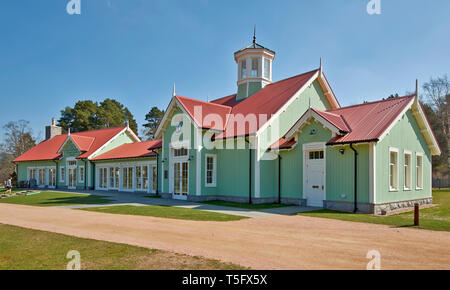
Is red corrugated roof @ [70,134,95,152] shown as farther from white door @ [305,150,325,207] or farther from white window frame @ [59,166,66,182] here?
white door @ [305,150,325,207]

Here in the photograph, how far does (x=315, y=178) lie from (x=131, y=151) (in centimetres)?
1780

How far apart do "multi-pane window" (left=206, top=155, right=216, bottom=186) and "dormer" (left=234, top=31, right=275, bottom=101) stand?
6609 mm

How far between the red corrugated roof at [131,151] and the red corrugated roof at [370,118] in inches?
573

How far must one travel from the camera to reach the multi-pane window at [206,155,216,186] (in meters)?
19.3

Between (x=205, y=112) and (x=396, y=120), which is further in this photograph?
(x=205, y=112)

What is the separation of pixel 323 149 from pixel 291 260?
10155mm

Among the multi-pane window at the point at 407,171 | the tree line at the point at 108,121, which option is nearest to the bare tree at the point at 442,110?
the tree line at the point at 108,121

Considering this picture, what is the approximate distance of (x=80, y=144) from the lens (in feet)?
106

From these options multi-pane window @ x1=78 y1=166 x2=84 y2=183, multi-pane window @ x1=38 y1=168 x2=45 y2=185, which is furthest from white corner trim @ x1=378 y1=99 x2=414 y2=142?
multi-pane window @ x1=38 y1=168 x2=45 y2=185

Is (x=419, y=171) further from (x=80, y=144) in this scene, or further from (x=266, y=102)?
(x=80, y=144)

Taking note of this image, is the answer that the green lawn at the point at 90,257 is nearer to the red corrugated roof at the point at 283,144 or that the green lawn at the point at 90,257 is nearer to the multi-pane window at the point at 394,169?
the red corrugated roof at the point at 283,144

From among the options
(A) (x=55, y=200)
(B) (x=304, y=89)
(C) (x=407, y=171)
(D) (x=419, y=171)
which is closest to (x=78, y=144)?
(A) (x=55, y=200)
